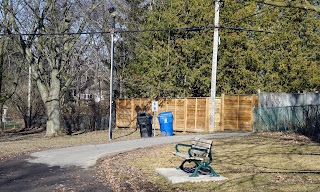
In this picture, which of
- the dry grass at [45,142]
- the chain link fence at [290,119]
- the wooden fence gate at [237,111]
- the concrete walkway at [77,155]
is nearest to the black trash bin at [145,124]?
the dry grass at [45,142]

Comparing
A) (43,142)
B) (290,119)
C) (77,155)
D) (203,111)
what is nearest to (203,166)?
(77,155)

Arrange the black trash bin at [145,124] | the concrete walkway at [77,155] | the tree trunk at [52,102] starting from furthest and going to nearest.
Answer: the tree trunk at [52,102], the black trash bin at [145,124], the concrete walkway at [77,155]

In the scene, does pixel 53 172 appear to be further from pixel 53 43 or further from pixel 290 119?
pixel 53 43

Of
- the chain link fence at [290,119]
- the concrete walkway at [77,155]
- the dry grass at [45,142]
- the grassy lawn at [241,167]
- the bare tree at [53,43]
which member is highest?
the bare tree at [53,43]

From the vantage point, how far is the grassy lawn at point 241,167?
8484 millimetres

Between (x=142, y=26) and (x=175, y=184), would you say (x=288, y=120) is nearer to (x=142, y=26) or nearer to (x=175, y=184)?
(x=175, y=184)

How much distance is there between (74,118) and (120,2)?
14.2 meters

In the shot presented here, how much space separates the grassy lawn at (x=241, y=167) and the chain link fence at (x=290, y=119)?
2513 mm

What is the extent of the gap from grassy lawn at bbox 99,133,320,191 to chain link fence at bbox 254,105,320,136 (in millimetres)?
2513

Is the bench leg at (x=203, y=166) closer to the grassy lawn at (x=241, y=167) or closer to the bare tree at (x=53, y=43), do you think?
the grassy lawn at (x=241, y=167)

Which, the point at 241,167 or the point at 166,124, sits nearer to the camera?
the point at 241,167

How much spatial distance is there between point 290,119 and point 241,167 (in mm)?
9805

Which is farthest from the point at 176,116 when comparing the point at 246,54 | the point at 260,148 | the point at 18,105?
the point at 18,105

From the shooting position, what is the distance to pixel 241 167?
1065cm
